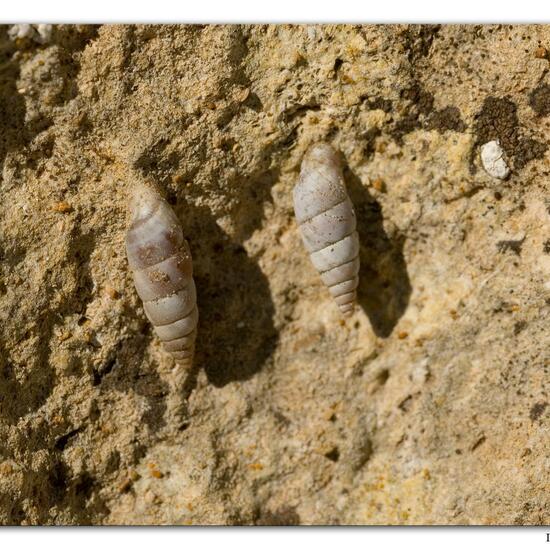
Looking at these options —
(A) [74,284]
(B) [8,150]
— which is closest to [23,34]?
(B) [8,150]

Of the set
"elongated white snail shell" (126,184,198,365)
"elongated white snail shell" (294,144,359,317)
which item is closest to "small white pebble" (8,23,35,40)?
"elongated white snail shell" (126,184,198,365)

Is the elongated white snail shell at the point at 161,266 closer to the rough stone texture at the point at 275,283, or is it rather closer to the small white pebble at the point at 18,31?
the rough stone texture at the point at 275,283

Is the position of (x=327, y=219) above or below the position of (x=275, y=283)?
above

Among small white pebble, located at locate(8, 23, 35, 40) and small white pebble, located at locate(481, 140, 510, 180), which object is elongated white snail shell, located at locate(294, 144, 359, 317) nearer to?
small white pebble, located at locate(481, 140, 510, 180)

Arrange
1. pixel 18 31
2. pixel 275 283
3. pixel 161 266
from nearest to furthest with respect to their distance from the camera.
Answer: pixel 18 31, pixel 161 266, pixel 275 283

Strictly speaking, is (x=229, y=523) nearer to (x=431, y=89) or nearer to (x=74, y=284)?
(x=74, y=284)

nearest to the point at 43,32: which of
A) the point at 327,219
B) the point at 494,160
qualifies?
the point at 327,219

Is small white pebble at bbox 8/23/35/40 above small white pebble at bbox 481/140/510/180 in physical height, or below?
above

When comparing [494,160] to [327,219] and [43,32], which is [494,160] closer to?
[327,219]
